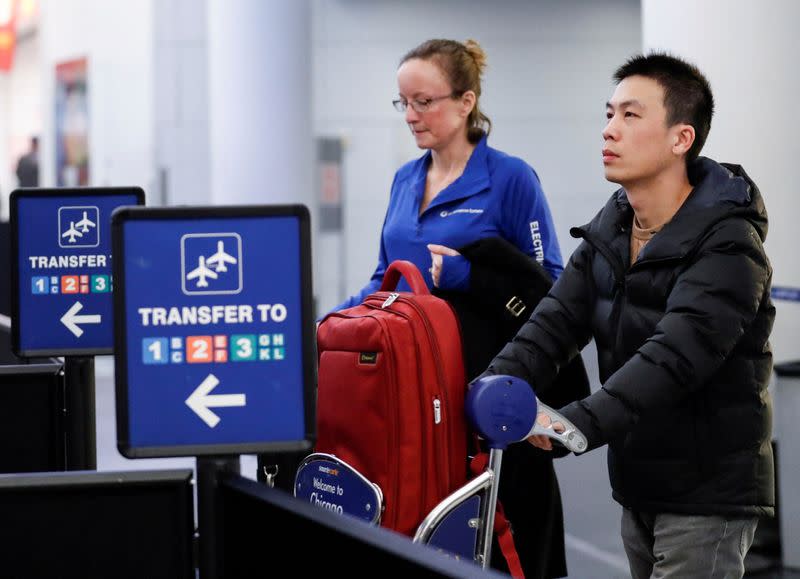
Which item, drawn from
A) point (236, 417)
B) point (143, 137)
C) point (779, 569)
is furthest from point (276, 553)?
point (143, 137)

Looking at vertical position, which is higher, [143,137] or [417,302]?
[143,137]

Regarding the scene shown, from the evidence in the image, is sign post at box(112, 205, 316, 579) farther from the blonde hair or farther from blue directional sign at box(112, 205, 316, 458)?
the blonde hair

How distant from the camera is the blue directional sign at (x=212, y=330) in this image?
1716 mm

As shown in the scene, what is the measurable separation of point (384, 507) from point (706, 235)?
2.44ft

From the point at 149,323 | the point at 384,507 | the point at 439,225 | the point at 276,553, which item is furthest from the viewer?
the point at 439,225

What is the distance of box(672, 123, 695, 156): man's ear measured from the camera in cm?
250

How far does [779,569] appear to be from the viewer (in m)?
4.96

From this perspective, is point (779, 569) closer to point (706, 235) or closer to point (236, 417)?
point (706, 235)

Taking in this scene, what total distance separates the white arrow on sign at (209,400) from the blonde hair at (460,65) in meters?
1.68

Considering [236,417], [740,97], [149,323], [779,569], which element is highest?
[740,97]

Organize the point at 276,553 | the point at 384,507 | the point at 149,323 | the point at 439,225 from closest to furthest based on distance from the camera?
1. the point at 276,553
2. the point at 149,323
3. the point at 384,507
4. the point at 439,225

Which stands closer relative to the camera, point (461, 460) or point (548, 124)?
point (461, 460)

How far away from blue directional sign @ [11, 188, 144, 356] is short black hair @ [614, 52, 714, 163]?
994 millimetres

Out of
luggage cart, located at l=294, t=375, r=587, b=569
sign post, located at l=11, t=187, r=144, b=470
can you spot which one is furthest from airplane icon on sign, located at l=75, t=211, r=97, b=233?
luggage cart, located at l=294, t=375, r=587, b=569
